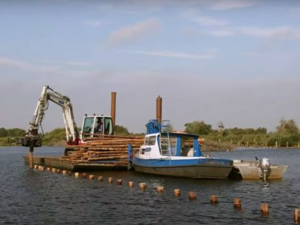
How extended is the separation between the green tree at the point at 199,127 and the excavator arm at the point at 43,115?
268 ft

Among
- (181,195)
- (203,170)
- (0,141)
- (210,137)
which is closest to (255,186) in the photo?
(203,170)

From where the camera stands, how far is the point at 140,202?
74.9 feet

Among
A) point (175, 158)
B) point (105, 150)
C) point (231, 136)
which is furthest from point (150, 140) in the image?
point (231, 136)

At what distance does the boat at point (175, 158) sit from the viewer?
30.4 metres

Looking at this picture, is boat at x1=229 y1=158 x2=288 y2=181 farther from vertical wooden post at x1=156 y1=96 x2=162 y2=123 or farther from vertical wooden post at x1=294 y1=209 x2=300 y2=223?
vertical wooden post at x1=294 y1=209 x2=300 y2=223

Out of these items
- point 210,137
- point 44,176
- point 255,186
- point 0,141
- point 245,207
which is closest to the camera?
point 245,207

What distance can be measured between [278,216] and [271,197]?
17.1ft

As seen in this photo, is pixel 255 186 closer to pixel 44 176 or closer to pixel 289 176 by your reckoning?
pixel 289 176

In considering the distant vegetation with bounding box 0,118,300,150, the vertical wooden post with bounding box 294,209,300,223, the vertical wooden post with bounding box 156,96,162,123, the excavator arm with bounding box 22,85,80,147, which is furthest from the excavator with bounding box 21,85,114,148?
the distant vegetation with bounding box 0,118,300,150

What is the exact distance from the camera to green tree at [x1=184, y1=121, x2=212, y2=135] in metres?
124

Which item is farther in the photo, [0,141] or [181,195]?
[0,141]

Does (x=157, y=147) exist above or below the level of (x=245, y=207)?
above

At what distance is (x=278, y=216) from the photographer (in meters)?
19.5

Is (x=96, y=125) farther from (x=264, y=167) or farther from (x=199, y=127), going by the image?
(x=199, y=127)
